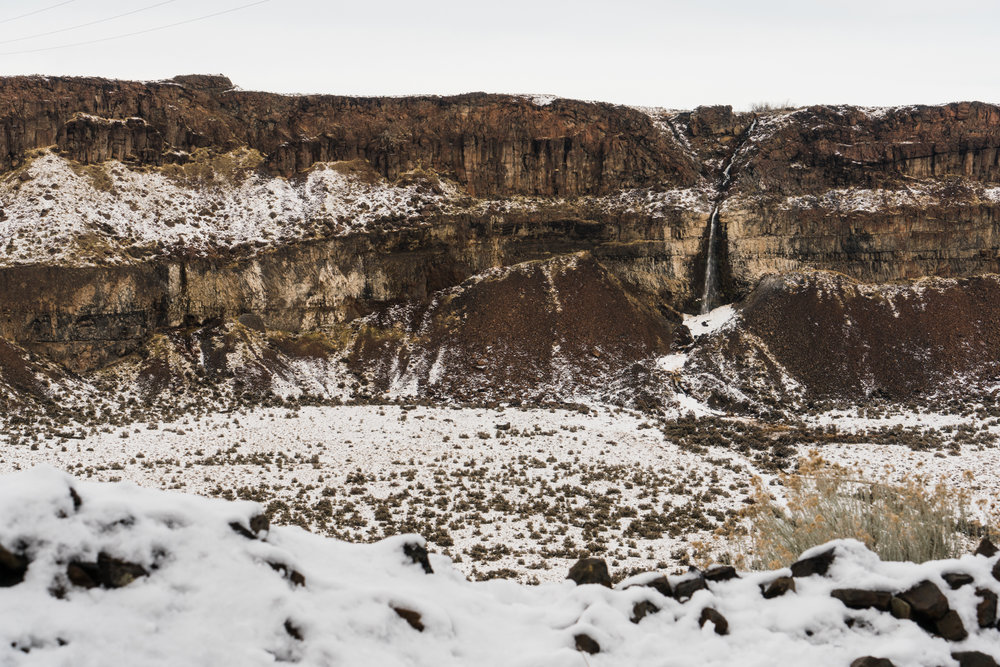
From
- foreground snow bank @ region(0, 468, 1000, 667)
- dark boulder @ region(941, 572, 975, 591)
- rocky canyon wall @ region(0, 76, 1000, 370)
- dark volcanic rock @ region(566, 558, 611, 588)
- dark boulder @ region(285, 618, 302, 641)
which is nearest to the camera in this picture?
foreground snow bank @ region(0, 468, 1000, 667)

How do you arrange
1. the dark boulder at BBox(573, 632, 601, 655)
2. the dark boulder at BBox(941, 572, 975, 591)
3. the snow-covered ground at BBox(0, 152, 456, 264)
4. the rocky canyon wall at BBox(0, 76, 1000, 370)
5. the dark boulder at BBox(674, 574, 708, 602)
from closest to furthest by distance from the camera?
1. the dark boulder at BBox(573, 632, 601, 655)
2. the dark boulder at BBox(941, 572, 975, 591)
3. the dark boulder at BBox(674, 574, 708, 602)
4. the snow-covered ground at BBox(0, 152, 456, 264)
5. the rocky canyon wall at BBox(0, 76, 1000, 370)

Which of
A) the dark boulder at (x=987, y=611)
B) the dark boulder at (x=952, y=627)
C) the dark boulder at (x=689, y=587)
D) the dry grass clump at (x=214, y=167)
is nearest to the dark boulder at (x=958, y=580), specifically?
the dark boulder at (x=987, y=611)

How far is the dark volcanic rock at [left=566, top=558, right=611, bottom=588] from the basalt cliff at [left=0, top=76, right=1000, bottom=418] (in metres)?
25.9

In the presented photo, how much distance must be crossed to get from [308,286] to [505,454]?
21795 mm

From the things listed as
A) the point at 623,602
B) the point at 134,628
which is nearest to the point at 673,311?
the point at 623,602

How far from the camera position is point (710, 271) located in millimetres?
45031

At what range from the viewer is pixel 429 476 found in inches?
842

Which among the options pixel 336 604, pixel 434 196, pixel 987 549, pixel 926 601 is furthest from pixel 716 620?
pixel 434 196

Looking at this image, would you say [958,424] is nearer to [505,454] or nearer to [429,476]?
[505,454]

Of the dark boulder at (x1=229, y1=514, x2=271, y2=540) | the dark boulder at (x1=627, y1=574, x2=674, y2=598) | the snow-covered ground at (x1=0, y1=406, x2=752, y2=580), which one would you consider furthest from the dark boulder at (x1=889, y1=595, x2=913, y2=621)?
the snow-covered ground at (x1=0, y1=406, x2=752, y2=580)

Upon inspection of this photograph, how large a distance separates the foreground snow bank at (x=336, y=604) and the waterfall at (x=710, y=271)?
39467mm

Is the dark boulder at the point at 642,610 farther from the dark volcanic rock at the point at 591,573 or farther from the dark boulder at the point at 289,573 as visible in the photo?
the dark boulder at the point at 289,573

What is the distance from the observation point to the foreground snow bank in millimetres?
4762

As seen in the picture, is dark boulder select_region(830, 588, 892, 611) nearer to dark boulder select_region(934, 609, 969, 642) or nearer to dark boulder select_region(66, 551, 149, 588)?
dark boulder select_region(934, 609, 969, 642)
